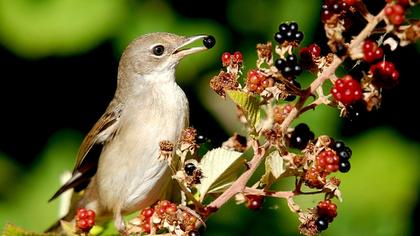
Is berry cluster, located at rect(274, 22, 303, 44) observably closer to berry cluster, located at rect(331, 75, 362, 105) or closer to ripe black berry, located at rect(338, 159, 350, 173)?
berry cluster, located at rect(331, 75, 362, 105)

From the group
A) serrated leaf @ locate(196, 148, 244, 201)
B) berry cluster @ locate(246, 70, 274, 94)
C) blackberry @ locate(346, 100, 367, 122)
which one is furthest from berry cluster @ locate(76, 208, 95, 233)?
blackberry @ locate(346, 100, 367, 122)

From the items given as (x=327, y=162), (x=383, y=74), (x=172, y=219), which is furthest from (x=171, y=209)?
(x=383, y=74)

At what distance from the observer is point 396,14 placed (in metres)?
2.43

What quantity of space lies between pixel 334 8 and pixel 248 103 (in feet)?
1.57

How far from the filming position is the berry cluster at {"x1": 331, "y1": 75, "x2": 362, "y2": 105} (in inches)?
102

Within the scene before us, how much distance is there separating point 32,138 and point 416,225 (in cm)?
283

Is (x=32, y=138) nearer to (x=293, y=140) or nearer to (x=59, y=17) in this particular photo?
(x=59, y=17)

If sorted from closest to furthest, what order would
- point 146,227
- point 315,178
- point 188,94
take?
point 315,178, point 146,227, point 188,94

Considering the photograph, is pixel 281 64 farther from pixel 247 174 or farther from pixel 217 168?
pixel 217 168

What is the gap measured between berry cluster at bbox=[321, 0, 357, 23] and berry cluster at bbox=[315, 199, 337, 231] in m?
0.75

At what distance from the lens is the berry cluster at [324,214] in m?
2.86

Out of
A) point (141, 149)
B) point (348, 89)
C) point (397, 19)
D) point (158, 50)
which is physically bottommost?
point (141, 149)

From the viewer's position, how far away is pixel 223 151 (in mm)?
3213

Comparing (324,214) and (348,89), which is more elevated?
(348,89)
